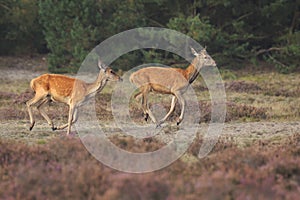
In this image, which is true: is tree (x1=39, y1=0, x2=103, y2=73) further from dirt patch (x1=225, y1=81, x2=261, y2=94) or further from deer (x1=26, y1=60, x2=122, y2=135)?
deer (x1=26, y1=60, x2=122, y2=135)

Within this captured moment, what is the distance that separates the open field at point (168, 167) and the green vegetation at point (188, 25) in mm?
9961

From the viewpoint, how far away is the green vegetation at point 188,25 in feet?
88.3

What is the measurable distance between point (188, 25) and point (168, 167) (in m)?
16.4

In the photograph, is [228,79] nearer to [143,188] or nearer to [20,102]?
[20,102]

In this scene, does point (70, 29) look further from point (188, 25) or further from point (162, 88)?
point (162, 88)

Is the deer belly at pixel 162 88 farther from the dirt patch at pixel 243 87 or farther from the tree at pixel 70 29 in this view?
the tree at pixel 70 29

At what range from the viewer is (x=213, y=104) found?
60.8ft

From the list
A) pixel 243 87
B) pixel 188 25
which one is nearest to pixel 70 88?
pixel 243 87

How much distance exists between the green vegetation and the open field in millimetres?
9961

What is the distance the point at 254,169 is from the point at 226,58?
18453mm

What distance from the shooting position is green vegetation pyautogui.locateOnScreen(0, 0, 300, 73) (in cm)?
2692

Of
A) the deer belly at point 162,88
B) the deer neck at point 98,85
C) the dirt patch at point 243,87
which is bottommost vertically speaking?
the dirt patch at point 243,87

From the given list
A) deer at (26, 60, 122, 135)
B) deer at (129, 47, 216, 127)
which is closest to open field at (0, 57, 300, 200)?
deer at (26, 60, 122, 135)

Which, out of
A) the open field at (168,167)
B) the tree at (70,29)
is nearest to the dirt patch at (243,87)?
the open field at (168,167)
